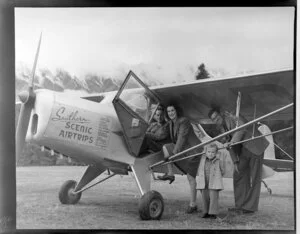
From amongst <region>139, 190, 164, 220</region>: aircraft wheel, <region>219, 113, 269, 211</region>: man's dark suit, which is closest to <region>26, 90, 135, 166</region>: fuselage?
<region>139, 190, 164, 220</region>: aircraft wheel

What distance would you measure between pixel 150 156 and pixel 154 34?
4.03ft

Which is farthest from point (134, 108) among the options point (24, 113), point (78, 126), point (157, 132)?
point (24, 113)

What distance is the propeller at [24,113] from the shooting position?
18.7ft

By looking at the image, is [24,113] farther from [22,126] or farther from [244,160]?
[244,160]

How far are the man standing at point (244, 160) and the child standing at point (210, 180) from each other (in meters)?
0.15

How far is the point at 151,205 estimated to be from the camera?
5.80 metres

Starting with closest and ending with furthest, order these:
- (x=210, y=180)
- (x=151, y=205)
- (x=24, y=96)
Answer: (x=24, y=96) < (x=151, y=205) < (x=210, y=180)

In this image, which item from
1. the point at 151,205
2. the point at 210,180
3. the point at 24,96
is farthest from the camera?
the point at 210,180

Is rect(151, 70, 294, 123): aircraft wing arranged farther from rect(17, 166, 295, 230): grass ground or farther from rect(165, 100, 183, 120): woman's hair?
rect(17, 166, 295, 230): grass ground

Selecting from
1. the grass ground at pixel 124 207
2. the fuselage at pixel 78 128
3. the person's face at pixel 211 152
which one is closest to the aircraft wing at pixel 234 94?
the person's face at pixel 211 152

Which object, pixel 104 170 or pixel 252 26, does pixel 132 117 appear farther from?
pixel 252 26

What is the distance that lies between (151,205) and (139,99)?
1058mm

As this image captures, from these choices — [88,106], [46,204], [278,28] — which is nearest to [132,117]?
[88,106]

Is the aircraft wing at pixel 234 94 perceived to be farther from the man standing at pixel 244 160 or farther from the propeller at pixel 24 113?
the propeller at pixel 24 113
